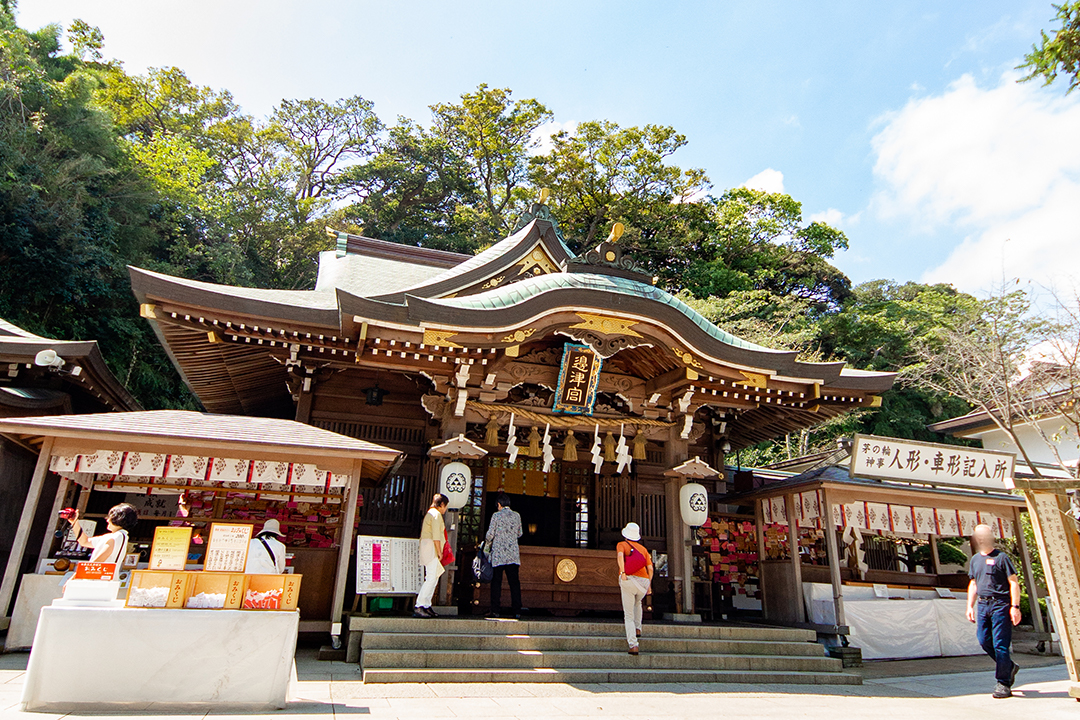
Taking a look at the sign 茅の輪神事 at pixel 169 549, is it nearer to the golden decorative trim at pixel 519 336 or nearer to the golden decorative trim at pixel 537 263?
the golden decorative trim at pixel 519 336

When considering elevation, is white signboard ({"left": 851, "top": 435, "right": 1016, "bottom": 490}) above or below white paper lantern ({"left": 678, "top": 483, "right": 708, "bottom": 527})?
above

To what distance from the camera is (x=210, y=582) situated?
16.1ft

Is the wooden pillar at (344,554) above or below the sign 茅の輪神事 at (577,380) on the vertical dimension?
below

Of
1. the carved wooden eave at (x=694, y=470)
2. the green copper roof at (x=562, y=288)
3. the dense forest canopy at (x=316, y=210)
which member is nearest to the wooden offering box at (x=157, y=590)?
the green copper roof at (x=562, y=288)

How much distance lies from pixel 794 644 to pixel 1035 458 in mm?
20794

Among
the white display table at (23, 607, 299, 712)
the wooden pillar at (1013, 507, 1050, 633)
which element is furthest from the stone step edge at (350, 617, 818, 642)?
the wooden pillar at (1013, 507, 1050, 633)

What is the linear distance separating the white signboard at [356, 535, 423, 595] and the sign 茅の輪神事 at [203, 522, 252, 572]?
8.93 feet

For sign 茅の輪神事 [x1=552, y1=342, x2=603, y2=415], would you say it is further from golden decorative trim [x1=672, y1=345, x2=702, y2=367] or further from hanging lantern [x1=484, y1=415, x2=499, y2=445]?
golden decorative trim [x1=672, y1=345, x2=702, y2=367]

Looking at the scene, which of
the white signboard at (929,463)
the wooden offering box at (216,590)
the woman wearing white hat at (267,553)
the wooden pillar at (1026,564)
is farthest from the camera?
the wooden pillar at (1026,564)

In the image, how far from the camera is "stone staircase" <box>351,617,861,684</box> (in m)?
6.58

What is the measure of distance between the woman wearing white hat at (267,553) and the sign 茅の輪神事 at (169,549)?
96 cm

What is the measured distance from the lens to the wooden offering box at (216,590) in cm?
482

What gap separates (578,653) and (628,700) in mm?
1418

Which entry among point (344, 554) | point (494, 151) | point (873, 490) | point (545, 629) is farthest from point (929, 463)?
point (494, 151)
